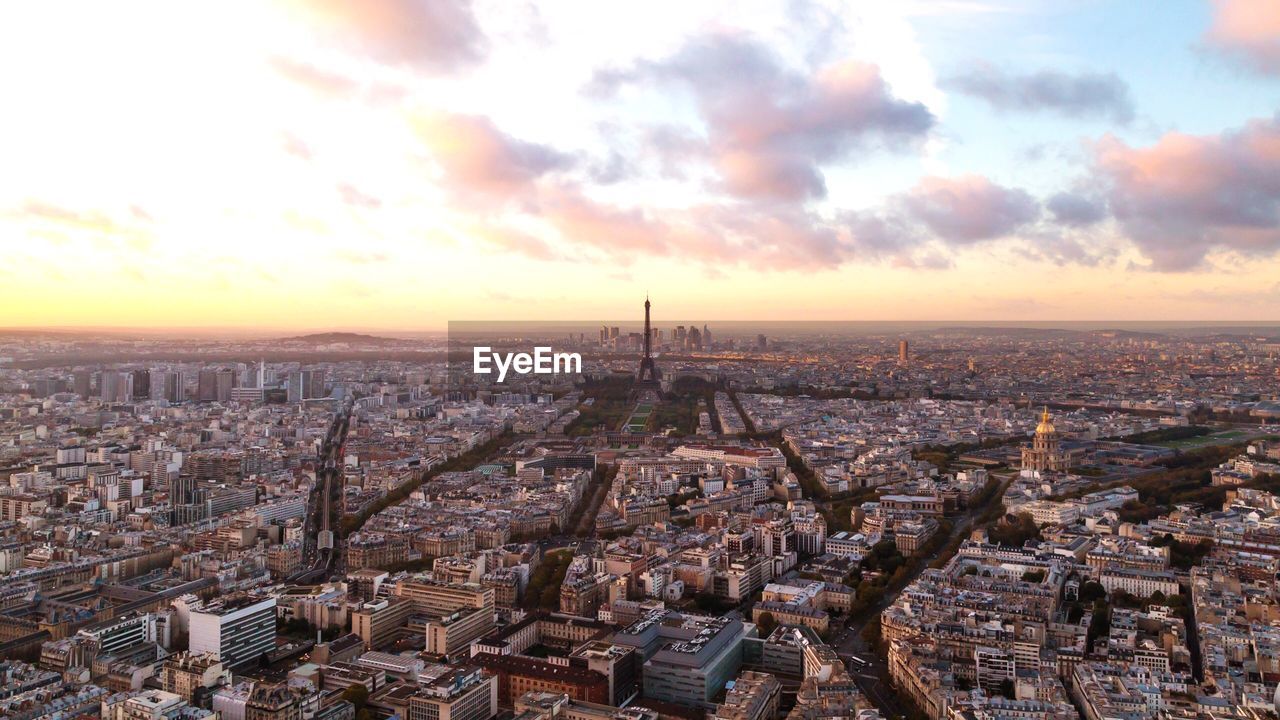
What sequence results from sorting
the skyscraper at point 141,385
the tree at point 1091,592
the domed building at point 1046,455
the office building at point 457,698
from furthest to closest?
1. the skyscraper at point 141,385
2. the domed building at point 1046,455
3. the tree at point 1091,592
4. the office building at point 457,698

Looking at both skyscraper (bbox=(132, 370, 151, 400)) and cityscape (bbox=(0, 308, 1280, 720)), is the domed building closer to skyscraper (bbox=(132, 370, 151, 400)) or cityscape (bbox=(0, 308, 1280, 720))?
cityscape (bbox=(0, 308, 1280, 720))

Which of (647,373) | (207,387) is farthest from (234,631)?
(647,373)

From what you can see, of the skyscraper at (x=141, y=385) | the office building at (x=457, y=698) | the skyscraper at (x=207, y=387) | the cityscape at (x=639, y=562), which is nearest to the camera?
the office building at (x=457, y=698)

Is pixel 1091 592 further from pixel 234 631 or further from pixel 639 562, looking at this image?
pixel 234 631

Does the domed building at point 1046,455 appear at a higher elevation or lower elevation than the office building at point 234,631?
higher

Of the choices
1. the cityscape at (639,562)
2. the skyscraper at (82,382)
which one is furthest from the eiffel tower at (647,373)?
the skyscraper at (82,382)

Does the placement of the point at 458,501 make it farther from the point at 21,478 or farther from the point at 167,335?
the point at 167,335

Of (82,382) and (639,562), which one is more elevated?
(82,382)

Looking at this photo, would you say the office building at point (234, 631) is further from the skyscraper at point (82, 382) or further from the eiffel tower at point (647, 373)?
the eiffel tower at point (647, 373)
